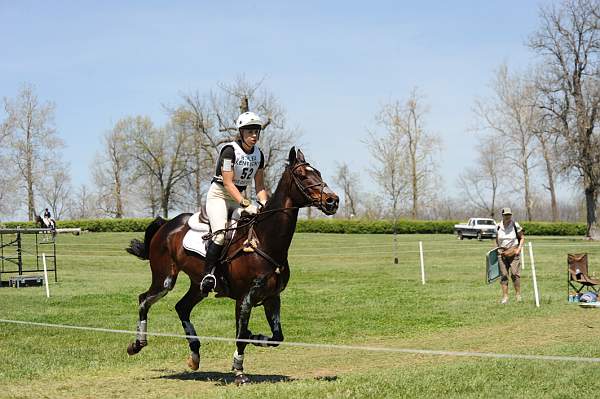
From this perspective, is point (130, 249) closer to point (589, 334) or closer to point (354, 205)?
point (589, 334)

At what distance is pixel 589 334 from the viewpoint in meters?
14.8

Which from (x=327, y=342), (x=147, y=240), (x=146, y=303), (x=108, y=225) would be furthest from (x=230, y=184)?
(x=108, y=225)

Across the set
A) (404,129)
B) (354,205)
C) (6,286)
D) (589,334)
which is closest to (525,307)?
(589,334)

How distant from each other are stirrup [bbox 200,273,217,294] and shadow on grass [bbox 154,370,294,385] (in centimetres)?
131

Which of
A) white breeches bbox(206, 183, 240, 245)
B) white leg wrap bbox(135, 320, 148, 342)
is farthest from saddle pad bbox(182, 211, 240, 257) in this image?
white leg wrap bbox(135, 320, 148, 342)

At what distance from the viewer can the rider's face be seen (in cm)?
1017

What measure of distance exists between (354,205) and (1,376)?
9540cm

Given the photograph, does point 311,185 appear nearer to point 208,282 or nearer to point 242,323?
point 208,282

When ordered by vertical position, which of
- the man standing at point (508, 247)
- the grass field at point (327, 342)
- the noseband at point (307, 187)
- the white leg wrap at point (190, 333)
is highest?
the noseband at point (307, 187)

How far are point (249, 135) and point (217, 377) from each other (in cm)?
346

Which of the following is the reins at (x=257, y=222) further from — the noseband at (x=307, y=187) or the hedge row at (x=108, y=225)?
the hedge row at (x=108, y=225)

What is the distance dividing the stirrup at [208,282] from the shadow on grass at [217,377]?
131 centimetres

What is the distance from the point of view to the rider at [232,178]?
10.1 m

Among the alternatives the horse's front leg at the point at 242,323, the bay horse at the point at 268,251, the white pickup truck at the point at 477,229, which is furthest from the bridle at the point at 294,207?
the white pickup truck at the point at 477,229
